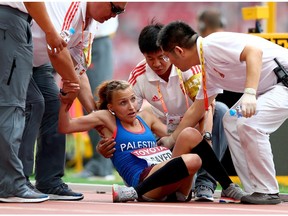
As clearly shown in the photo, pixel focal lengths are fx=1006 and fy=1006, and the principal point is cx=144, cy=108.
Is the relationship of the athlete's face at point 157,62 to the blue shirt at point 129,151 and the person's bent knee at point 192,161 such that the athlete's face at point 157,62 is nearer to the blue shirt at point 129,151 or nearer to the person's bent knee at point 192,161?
the blue shirt at point 129,151

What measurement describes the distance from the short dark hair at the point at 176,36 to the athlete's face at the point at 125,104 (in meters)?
0.49

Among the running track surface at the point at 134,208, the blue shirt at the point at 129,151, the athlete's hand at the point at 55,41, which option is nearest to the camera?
the running track surface at the point at 134,208

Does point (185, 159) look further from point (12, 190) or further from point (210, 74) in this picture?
point (12, 190)

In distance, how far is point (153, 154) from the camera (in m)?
8.10

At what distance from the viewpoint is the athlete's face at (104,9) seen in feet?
25.8

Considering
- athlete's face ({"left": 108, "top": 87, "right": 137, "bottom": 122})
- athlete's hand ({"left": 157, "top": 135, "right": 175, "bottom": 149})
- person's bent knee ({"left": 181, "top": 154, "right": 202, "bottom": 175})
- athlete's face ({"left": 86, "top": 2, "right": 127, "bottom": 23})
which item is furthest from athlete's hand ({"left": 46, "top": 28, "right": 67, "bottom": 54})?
athlete's hand ({"left": 157, "top": 135, "right": 175, "bottom": 149})

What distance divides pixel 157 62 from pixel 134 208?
1913 millimetres

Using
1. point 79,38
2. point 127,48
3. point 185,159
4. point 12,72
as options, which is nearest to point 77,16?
point 79,38

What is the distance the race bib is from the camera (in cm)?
805

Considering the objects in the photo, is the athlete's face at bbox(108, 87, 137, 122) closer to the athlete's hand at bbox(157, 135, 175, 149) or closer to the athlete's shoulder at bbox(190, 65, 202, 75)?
the athlete's hand at bbox(157, 135, 175, 149)

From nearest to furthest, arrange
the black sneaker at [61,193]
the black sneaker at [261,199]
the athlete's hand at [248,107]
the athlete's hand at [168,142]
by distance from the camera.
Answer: the athlete's hand at [248,107] < the black sneaker at [261,199] < the black sneaker at [61,193] < the athlete's hand at [168,142]

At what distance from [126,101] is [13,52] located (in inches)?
49.3

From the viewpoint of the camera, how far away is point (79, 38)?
8086 millimetres

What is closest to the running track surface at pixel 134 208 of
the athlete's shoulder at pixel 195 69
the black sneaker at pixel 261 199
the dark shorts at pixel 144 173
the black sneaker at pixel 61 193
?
the black sneaker at pixel 261 199
